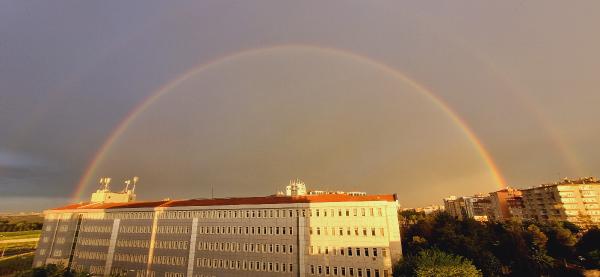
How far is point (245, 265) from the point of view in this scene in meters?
62.6

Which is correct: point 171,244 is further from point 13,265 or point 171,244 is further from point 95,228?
point 13,265

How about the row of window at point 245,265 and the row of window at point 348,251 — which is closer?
the row of window at point 348,251

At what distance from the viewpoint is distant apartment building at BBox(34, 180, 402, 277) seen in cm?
5538

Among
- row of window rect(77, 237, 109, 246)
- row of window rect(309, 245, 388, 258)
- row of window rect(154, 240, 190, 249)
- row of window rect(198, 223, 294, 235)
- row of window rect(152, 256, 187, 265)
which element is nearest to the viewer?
row of window rect(309, 245, 388, 258)

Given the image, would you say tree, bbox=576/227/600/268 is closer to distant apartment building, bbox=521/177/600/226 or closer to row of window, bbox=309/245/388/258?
distant apartment building, bbox=521/177/600/226

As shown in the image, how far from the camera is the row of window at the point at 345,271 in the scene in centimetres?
5231

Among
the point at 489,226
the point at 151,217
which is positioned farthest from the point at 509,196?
the point at 151,217

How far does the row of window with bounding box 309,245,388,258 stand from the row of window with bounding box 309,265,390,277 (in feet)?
7.50

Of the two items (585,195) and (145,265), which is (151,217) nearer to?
(145,265)

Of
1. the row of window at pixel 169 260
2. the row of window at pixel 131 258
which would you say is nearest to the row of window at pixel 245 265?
the row of window at pixel 169 260

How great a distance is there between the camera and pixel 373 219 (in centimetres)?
5575

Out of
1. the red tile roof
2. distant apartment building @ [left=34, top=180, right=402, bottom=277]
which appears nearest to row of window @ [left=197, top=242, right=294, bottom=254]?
distant apartment building @ [left=34, top=180, right=402, bottom=277]

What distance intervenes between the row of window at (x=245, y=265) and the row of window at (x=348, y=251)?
224 inches

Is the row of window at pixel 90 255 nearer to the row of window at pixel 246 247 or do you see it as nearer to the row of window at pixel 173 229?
the row of window at pixel 173 229
